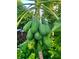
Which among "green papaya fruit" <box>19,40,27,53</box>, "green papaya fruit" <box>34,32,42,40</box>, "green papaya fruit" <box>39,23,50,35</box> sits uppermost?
"green papaya fruit" <box>39,23,50,35</box>

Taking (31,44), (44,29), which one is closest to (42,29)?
(44,29)

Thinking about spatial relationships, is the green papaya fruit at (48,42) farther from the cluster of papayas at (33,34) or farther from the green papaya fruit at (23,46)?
the green papaya fruit at (23,46)

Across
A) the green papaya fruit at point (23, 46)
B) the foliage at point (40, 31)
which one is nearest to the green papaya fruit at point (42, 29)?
the foliage at point (40, 31)

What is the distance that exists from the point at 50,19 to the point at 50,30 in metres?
0.07

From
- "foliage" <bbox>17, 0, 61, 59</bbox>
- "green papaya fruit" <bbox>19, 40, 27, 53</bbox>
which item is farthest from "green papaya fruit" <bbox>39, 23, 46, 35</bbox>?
"green papaya fruit" <bbox>19, 40, 27, 53</bbox>

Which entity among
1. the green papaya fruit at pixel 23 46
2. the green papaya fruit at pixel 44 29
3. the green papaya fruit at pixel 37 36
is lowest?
the green papaya fruit at pixel 23 46

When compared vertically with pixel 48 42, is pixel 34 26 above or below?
above

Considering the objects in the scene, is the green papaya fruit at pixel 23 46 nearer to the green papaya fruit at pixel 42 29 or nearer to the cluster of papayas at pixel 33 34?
the cluster of papayas at pixel 33 34

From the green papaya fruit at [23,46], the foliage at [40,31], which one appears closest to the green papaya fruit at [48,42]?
the foliage at [40,31]

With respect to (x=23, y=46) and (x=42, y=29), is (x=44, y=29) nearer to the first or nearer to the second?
(x=42, y=29)

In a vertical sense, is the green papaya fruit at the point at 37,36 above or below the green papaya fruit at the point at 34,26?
below

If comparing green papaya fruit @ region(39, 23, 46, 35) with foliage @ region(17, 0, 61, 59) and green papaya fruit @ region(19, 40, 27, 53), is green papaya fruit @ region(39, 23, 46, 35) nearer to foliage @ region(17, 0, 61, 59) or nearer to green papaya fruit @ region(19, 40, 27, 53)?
foliage @ region(17, 0, 61, 59)
